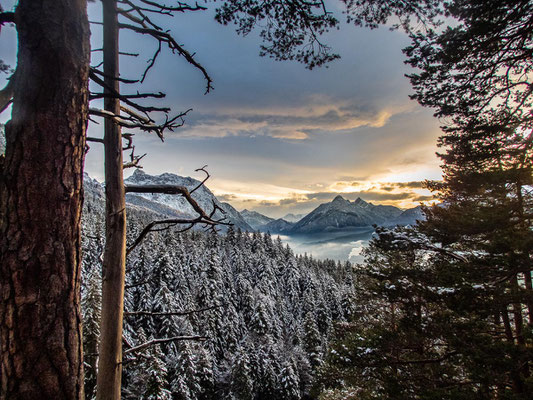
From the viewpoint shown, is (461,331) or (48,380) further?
(461,331)

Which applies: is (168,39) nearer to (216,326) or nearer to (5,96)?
(5,96)

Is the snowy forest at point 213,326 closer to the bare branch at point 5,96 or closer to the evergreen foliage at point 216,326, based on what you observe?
the evergreen foliage at point 216,326

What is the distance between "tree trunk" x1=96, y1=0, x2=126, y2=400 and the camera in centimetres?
264

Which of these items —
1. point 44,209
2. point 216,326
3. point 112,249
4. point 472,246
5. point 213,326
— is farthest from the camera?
point 216,326

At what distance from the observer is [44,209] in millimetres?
1584

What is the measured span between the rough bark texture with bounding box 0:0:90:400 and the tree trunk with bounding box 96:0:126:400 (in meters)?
0.93

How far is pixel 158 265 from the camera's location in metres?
34.3

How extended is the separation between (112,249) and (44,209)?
142cm

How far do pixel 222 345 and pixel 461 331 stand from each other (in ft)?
118

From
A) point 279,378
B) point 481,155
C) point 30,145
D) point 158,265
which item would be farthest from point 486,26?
point 158,265

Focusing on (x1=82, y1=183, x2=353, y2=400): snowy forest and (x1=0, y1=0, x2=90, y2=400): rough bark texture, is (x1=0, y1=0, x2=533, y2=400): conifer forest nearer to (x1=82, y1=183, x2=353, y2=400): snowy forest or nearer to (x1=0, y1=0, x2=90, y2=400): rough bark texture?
(x1=0, y1=0, x2=90, y2=400): rough bark texture

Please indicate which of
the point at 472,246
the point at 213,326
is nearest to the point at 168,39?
the point at 472,246

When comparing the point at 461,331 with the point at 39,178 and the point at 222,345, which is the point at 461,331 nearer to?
the point at 39,178

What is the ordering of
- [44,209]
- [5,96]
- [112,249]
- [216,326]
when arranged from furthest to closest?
1. [216,326]
2. [112,249]
3. [5,96]
4. [44,209]
